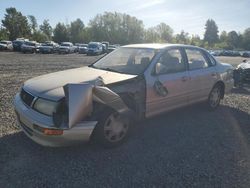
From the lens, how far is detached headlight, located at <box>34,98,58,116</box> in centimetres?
344

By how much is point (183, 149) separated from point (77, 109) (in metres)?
1.87

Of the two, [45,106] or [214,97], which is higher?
[45,106]

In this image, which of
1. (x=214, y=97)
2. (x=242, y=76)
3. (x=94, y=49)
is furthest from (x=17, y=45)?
(x=214, y=97)

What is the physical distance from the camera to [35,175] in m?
3.28

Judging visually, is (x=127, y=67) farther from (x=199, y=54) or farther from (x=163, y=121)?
(x=199, y=54)

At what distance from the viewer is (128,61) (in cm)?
512

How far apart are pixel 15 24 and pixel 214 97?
6967cm

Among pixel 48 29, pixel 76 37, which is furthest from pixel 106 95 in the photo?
pixel 48 29

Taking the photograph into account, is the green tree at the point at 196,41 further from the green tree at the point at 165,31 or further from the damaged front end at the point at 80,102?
the damaged front end at the point at 80,102

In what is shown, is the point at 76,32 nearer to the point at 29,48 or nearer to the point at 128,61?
the point at 29,48

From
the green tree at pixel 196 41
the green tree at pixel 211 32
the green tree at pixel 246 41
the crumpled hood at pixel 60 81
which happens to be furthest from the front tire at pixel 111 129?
the green tree at pixel 211 32

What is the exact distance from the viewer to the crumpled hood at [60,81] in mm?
3596

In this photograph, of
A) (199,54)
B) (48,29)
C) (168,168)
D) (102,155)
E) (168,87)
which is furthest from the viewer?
(48,29)

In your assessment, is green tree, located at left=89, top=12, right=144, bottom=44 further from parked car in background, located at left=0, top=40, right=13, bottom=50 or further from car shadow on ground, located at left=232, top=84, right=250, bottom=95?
car shadow on ground, located at left=232, top=84, right=250, bottom=95
